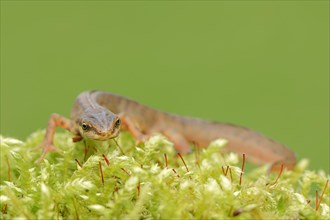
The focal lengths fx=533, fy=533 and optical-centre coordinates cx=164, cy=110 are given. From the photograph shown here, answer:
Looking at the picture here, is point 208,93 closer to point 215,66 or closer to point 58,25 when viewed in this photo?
point 215,66

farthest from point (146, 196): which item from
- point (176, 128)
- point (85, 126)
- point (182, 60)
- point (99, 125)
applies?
point (182, 60)

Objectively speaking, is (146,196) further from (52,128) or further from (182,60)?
(182,60)

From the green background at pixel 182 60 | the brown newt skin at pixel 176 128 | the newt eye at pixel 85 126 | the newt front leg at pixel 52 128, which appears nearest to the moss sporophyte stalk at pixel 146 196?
the newt eye at pixel 85 126

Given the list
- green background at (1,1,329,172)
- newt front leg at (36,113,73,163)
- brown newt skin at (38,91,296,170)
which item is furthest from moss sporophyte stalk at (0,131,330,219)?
green background at (1,1,329,172)

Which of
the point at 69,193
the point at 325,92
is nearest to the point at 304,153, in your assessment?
the point at 325,92

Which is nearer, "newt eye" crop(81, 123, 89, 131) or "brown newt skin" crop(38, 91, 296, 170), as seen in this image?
"newt eye" crop(81, 123, 89, 131)

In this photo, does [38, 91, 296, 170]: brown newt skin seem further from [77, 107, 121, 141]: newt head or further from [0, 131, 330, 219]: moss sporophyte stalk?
[0, 131, 330, 219]: moss sporophyte stalk

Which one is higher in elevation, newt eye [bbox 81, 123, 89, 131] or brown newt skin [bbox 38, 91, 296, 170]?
newt eye [bbox 81, 123, 89, 131]
